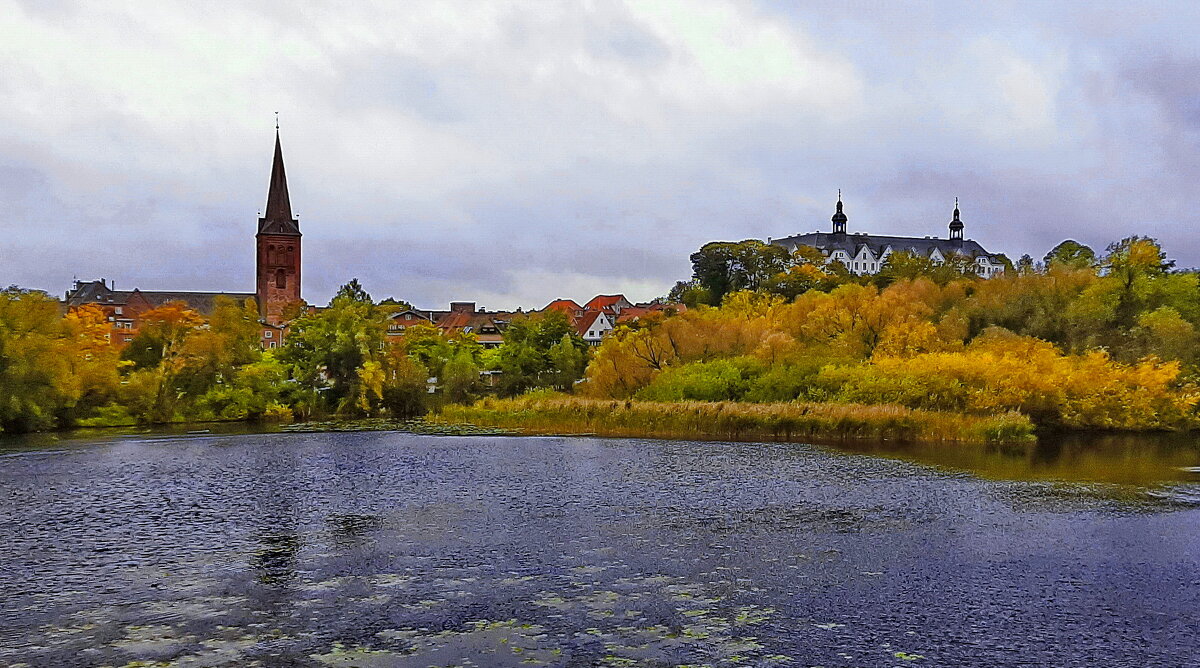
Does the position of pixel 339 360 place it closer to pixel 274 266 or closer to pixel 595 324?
pixel 595 324

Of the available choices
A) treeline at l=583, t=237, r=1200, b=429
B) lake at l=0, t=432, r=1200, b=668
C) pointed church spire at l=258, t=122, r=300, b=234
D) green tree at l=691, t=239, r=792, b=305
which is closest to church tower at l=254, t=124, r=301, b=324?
pointed church spire at l=258, t=122, r=300, b=234

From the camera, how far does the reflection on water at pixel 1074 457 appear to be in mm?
29266

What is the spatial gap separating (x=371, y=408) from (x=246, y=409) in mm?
7602

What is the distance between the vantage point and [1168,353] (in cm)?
4841

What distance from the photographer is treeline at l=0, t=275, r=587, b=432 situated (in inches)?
1977

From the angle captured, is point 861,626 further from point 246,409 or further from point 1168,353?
point 246,409

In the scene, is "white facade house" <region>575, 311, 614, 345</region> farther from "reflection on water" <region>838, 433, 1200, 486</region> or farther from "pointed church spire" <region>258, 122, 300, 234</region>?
"reflection on water" <region>838, 433, 1200, 486</region>

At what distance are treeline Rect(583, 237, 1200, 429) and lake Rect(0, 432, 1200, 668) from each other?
46.2 feet

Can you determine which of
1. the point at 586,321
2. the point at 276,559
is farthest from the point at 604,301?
the point at 276,559

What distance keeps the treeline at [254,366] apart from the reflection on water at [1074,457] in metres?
33.6

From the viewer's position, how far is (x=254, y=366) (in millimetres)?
62906

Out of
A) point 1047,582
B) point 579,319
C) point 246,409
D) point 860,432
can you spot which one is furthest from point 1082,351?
point 579,319

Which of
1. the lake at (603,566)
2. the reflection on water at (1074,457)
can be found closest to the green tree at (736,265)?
the reflection on water at (1074,457)

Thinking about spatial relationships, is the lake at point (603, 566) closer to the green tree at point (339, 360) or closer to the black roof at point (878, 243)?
the green tree at point (339, 360)
